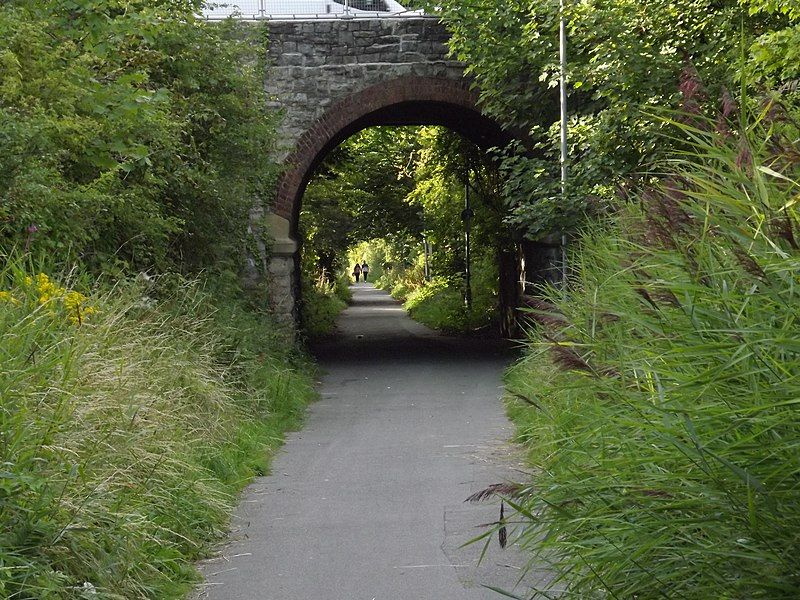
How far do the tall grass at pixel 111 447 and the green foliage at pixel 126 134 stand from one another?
69 centimetres

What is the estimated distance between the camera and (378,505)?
268 inches

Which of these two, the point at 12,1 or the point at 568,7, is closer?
the point at 12,1

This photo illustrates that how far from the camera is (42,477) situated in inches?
177

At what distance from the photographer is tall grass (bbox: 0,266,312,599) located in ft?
14.1

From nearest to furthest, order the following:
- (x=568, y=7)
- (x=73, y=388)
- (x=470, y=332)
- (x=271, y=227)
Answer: (x=73, y=388) < (x=568, y=7) < (x=271, y=227) < (x=470, y=332)

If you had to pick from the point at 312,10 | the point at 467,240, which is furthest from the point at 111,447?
the point at 467,240

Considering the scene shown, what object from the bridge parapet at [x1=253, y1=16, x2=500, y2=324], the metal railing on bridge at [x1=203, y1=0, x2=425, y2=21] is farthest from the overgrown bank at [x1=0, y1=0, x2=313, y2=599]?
the metal railing on bridge at [x1=203, y1=0, x2=425, y2=21]

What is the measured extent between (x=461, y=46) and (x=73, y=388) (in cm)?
1022

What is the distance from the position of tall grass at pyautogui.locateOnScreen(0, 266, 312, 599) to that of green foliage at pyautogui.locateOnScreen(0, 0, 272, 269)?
689 millimetres

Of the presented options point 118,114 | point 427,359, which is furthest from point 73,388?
point 427,359

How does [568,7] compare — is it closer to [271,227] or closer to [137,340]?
[271,227]

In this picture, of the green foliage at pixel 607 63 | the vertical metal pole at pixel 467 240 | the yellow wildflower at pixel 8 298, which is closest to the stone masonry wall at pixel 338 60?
the green foliage at pixel 607 63

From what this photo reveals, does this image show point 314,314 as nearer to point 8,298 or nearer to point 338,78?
point 338,78

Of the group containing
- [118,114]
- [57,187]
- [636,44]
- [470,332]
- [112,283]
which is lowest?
[470,332]
